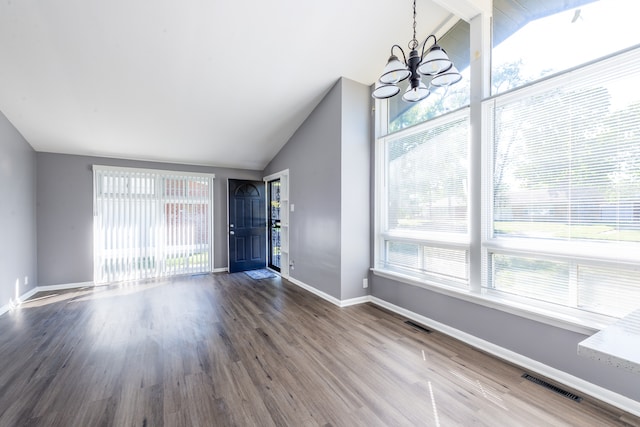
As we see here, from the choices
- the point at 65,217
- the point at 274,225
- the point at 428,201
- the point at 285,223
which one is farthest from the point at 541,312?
the point at 65,217

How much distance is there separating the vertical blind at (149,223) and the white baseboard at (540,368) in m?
4.70

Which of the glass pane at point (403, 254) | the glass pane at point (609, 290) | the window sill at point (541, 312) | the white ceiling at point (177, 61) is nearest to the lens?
the glass pane at point (609, 290)

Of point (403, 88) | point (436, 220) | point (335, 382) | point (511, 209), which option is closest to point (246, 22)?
point (403, 88)

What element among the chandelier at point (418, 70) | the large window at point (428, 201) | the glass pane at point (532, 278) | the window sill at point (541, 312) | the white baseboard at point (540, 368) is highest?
the chandelier at point (418, 70)

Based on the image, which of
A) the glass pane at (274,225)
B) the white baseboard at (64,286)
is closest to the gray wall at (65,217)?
the white baseboard at (64,286)

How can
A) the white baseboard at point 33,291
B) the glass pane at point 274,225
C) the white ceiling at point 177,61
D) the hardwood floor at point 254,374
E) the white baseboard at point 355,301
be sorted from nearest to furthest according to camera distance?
the hardwood floor at point 254,374 → the white ceiling at point 177,61 → the white baseboard at point 33,291 → the white baseboard at point 355,301 → the glass pane at point 274,225

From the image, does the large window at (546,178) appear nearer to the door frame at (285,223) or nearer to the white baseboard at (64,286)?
the door frame at (285,223)

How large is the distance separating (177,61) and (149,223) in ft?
11.1

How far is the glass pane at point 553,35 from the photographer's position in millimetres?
2027

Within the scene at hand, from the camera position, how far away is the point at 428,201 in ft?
11.0

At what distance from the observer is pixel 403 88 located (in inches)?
150

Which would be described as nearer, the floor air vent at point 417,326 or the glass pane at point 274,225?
the floor air vent at point 417,326

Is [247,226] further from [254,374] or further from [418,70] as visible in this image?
[418,70]

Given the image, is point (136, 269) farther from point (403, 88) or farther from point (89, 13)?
point (403, 88)
